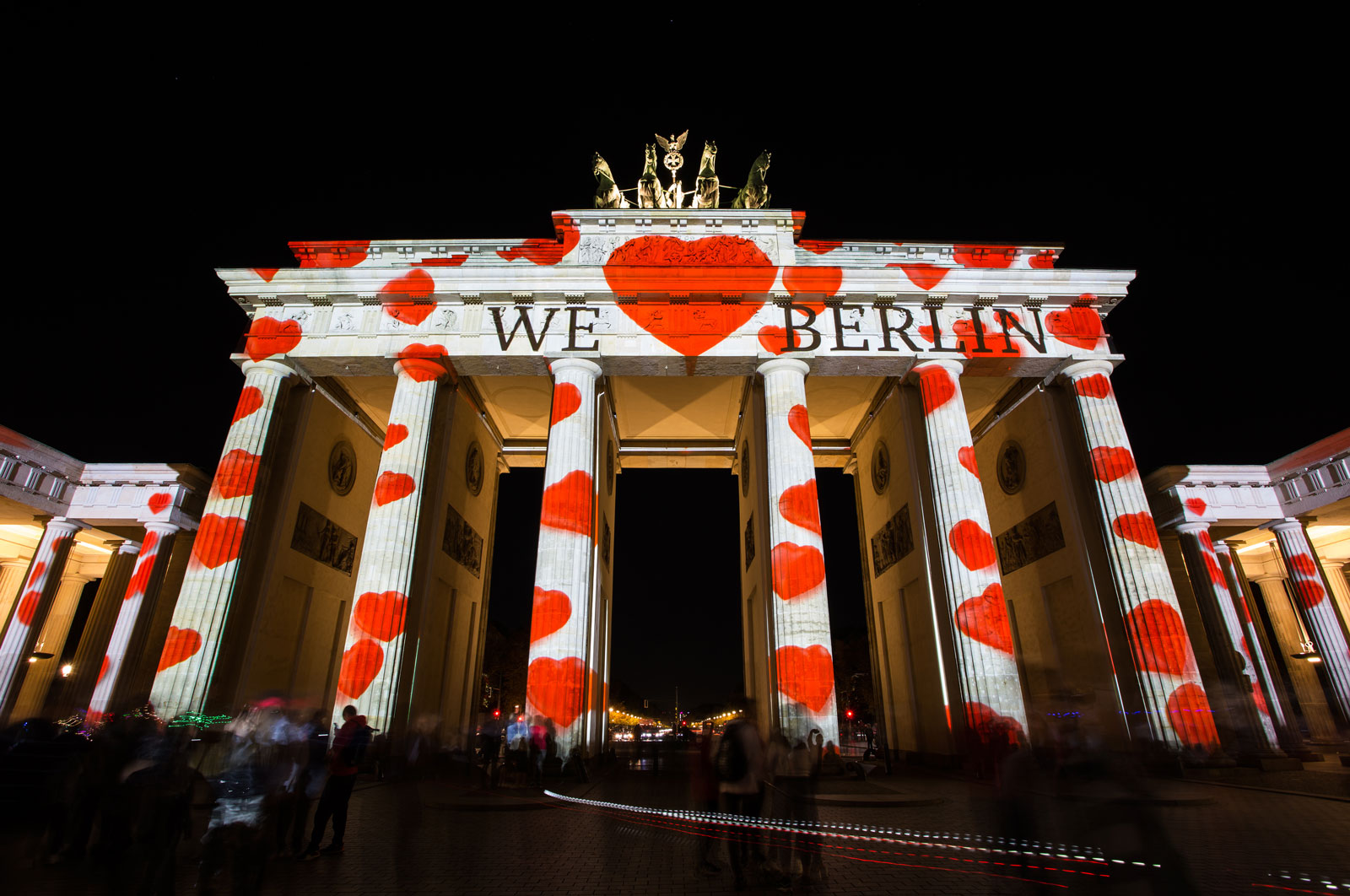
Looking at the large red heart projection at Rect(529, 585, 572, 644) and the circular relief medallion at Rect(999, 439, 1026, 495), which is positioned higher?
the circular relief medallion at Rect(999, 439, 1026, 495)

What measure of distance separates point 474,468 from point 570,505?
24.6ft

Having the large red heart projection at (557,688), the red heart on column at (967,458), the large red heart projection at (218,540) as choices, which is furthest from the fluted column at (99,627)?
the red heart on column at (967,458)

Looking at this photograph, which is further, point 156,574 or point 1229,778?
point 156,574

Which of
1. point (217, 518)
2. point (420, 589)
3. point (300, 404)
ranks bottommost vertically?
point (420, 589)

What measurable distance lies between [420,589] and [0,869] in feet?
35.8

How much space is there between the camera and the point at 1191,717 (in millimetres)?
12812

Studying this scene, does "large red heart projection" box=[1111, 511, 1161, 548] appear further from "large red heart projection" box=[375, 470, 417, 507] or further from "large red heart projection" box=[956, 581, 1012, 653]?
"large red heart projection" box=[375, 470, 417, 507]

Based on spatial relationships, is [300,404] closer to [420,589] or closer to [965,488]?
[420,589]

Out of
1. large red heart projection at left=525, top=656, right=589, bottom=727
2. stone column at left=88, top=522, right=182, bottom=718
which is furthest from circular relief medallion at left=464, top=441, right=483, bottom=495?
stone column at left=88, top=522, right=182, bottom=718

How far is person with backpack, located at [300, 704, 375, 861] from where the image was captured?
6125mm

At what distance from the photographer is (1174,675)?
43.1 ft

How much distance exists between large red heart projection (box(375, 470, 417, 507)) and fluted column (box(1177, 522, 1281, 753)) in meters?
21.0

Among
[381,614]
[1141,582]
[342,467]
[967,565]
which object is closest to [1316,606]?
[1141,582]

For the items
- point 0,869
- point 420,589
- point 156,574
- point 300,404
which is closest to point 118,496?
point 156,574
